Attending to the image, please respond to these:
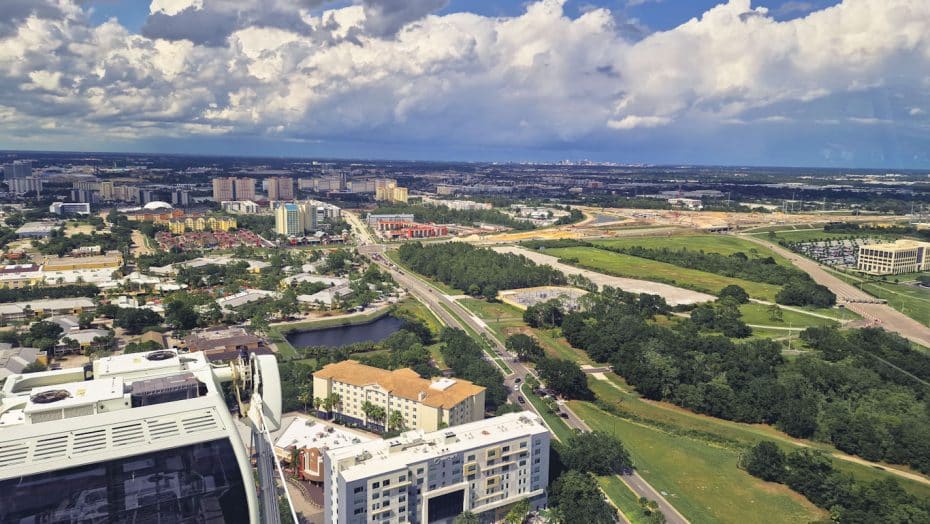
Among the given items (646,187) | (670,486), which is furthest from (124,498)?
(646,187)

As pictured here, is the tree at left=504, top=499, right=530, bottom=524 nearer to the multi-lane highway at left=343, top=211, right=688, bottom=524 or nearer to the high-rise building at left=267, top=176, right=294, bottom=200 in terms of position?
the multi-lane highway at left=343, top=211, right=688, bottom=524

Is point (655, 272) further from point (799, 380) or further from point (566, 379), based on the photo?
point (566, 379)

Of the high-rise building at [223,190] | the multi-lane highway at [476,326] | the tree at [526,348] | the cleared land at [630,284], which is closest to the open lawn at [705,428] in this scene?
the multi-lane highway at [476,326]

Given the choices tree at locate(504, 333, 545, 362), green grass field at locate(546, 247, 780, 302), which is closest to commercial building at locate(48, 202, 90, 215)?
green grass field at locate(546, 247, 780, 302)

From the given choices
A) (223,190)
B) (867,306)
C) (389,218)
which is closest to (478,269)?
(867,306)

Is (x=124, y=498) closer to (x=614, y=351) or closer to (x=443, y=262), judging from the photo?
(x=614, y=351)
